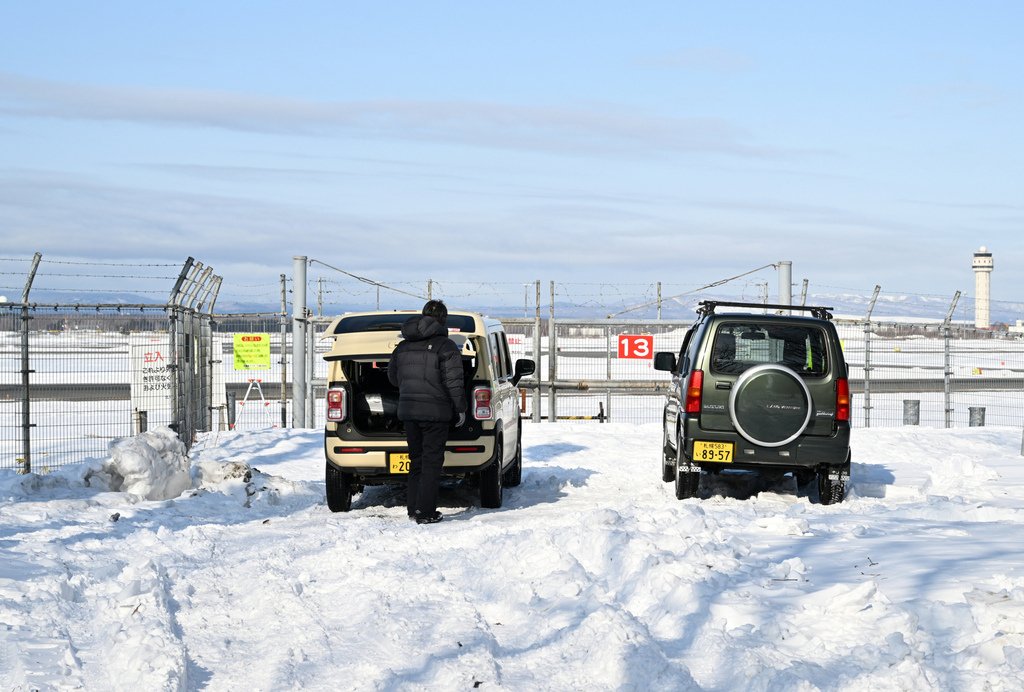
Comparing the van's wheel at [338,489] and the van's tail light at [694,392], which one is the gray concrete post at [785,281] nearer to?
the van's tail light at [694,392]

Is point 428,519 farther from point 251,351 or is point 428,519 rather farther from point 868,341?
point 868,341

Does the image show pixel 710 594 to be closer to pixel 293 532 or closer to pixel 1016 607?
pixel 1016 607

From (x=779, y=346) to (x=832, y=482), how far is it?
4.77 ft

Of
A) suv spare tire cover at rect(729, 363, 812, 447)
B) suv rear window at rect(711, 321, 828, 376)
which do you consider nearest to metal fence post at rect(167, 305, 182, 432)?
suv rear window at rect(711, 321, 828, 376)

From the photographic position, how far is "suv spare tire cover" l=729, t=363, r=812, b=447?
11039 mm

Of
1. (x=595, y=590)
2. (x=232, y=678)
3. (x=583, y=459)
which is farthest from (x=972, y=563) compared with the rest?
(x=583, y=459)

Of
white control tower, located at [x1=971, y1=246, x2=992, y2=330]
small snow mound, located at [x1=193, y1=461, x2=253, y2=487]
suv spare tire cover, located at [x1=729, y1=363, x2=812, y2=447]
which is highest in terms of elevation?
white control tower, located at [x1=971, y1=246, x2=992, y2=330]

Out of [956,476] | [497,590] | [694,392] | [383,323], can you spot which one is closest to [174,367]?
[383,323]

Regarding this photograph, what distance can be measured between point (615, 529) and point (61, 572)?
12.6 ft

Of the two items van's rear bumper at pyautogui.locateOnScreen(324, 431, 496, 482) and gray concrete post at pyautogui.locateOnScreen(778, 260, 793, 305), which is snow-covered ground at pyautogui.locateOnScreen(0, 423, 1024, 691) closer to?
van's rear bumper at pyautogui.locateOnScreen(324, 431, 496, 482)

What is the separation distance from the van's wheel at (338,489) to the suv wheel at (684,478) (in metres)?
3.34

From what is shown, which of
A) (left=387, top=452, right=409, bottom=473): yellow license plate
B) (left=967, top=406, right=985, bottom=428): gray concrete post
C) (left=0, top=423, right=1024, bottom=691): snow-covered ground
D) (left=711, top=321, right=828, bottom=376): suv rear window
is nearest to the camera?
(left=0, top=423, right=1024, bottom=691): snow-covered ground

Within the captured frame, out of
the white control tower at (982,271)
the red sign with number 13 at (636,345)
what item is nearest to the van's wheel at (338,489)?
the red sign with number 13 at (636,345)

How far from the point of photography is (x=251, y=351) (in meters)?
21.1
